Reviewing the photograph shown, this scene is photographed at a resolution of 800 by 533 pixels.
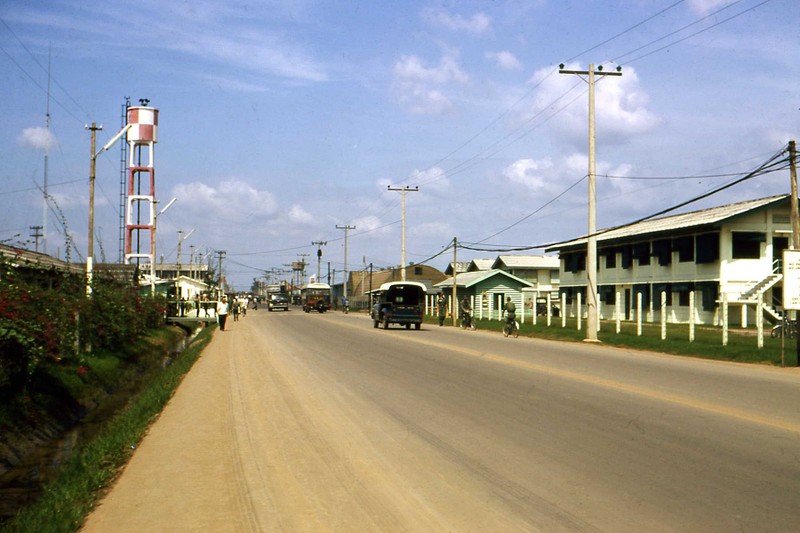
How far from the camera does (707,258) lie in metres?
44.1

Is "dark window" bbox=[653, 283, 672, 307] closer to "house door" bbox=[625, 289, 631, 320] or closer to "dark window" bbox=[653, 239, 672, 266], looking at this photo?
"dark window" bbox=[653, 239, 672, 266]

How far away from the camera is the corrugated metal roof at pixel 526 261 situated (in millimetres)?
77875

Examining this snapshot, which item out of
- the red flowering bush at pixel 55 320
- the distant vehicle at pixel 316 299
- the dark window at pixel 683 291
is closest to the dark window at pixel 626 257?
the dark window at pixel 683 291

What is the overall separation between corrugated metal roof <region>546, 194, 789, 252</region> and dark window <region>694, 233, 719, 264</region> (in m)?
1.02

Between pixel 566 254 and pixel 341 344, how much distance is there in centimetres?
3903

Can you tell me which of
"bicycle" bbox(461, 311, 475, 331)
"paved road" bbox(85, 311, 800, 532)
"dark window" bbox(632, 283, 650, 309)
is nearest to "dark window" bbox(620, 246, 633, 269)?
"dark window" bbox(632, 283, 650, 309)

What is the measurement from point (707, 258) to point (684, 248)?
2.61 metres

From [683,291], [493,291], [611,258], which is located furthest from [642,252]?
[493,291]

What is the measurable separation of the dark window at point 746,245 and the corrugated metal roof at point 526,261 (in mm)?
34897

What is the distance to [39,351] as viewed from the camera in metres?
12.5

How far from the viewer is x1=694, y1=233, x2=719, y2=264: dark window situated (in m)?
43.7

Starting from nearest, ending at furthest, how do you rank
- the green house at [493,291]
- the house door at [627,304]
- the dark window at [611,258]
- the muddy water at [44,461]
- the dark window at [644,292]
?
the muddy water at [44,461] → the dark window at [644,292] → the house door at [627,304] → the dark window at [611,258] → the green house at [493,291]

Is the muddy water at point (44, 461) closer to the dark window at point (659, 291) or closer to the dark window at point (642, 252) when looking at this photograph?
the dark window at point (659, 291)

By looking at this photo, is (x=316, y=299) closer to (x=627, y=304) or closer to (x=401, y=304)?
(x=627, y=304)
